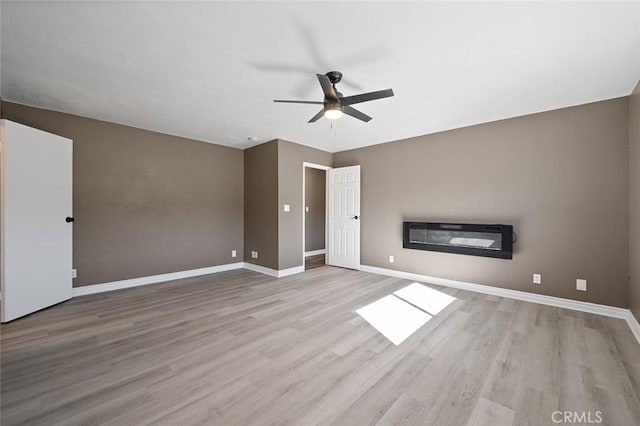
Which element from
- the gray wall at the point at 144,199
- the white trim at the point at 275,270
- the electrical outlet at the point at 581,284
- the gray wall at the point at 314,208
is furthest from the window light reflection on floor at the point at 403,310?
the gray wall at the point at 314,208

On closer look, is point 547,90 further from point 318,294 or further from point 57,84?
point 57,84

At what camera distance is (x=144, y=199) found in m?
4.44

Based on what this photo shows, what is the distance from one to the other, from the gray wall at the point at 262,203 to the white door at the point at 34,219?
2767 mm

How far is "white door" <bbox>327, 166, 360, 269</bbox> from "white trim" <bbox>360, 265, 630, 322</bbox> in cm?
92

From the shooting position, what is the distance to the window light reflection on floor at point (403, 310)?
2.70 meters

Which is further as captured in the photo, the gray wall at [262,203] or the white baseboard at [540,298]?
the gray wall at [262,203]

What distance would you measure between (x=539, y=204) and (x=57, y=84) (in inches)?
235

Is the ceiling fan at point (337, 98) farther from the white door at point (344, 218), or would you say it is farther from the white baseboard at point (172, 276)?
the white baseboard at point (172, 276)

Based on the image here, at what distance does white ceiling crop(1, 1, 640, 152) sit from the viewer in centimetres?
184

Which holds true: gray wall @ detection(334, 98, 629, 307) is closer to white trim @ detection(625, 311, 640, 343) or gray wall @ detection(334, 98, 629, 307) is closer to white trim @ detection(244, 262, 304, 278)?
white trim @ detection(625, 311, 640, 343)

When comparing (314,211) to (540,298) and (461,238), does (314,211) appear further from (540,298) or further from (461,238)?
(540,298)

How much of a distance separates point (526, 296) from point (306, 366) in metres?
3.32
